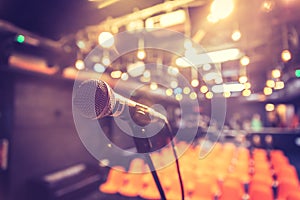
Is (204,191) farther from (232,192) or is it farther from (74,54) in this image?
(74,54)

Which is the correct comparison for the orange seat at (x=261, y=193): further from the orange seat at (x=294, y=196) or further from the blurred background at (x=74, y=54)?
the blurred background at (x=74, y=54)

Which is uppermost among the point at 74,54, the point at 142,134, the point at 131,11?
the point at 131,11

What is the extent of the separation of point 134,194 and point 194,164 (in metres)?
2.02

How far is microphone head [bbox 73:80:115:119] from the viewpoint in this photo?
906 mm

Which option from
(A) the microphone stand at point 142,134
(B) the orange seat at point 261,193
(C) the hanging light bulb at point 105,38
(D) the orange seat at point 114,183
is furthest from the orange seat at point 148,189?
(A) the microphone stand at point 142,134

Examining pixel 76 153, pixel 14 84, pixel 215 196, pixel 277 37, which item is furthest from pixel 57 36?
pixel 277 37

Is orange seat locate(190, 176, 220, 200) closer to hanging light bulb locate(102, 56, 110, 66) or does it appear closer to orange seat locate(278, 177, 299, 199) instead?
orange seat locate(278, 177, 299, 199)

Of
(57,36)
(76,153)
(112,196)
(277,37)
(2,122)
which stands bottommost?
(112,196)

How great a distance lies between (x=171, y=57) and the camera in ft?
26.1

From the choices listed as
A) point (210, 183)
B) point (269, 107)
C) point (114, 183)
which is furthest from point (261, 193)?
point (269, 107)

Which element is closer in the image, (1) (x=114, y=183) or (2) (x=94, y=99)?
(2) (x=94, y=99)

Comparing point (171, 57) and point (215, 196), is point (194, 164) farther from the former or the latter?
point (171, 57)

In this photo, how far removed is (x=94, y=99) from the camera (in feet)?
3.05

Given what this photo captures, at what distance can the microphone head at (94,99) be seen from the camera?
0.91 m
